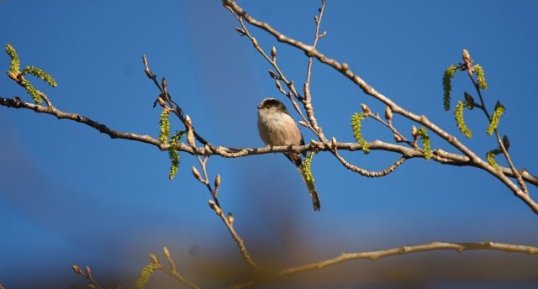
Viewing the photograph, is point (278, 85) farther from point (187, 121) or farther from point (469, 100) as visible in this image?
point (469, 100)

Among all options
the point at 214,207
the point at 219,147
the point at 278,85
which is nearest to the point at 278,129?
the point at 278,85

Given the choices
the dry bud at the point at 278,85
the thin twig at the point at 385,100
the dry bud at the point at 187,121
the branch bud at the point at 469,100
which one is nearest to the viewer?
the thin twig at the point at 385,100

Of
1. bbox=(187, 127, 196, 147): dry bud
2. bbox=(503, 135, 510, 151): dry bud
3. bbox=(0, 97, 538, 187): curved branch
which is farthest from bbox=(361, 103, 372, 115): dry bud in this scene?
bbox=(187, 127, 196, 147): dry bud

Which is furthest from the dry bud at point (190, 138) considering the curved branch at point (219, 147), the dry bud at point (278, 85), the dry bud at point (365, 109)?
the dry bud at point (278, 85)

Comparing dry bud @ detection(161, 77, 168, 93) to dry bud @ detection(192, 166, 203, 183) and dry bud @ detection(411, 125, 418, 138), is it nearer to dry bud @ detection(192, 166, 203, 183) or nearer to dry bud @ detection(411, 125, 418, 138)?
dry bud @ detection(192, 166, 203, 183)

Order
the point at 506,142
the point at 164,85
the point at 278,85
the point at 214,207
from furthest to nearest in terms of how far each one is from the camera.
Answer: the point at 278,85 → the point at 164,85 → the point at 506,142 → the point at 214,207

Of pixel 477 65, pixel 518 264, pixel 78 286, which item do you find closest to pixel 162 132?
pixel 477 65

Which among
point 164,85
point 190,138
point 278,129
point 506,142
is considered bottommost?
point 506,142

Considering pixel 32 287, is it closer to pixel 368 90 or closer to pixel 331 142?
pixel 368 90

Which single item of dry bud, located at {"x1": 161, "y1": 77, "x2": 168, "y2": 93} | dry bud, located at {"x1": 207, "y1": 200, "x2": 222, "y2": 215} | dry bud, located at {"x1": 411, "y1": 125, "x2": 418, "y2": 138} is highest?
dry bud, located at {"x1": 161, "y1": 77, "x2": 168, "y2": 93}

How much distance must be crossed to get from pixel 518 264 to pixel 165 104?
9.64ft

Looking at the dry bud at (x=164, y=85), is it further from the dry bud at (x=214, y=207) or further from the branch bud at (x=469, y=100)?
the branch bud at (x=469, y=100)

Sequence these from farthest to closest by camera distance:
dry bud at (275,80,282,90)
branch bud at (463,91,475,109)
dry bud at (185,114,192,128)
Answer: dry bud at (275,80,282,90)
dry bud at (185,114,192,128)
branch bud at (463,91,475,109)

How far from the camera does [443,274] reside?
926 mm
